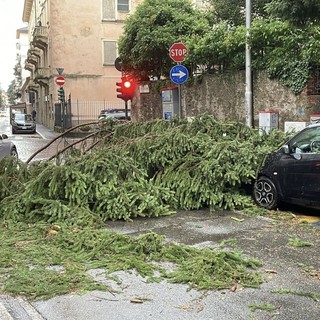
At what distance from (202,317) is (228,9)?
2125 cm

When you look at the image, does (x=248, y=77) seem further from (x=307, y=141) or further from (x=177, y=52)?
(x=307, y=141)

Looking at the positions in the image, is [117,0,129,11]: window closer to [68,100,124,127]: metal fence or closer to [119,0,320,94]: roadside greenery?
[68,100,124,127]: metal fence

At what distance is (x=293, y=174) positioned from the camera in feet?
23.8

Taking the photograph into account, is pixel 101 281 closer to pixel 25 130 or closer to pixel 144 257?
pixel 144 257

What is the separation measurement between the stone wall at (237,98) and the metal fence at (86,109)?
13.8 metres

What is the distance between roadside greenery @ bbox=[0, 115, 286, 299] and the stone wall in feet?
13.8

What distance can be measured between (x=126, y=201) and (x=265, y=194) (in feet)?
7.73

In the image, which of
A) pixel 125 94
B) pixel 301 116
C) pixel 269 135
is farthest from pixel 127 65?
pixel 269 135

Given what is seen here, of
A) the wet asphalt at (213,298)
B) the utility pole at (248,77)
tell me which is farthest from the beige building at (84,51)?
the wet asphalt at (213,298)

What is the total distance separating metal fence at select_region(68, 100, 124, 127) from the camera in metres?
33.9

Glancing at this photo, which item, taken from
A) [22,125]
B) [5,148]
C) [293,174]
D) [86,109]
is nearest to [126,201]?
[293,174]

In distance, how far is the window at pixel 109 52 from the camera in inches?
1422

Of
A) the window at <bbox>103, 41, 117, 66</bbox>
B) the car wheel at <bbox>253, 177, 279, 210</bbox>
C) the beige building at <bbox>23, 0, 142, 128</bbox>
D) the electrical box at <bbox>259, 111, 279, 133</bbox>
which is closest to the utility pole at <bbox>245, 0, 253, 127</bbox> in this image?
the electrical box at <bbox>259, 111, 279, 133</bbox>

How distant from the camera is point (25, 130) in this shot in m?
34.4
